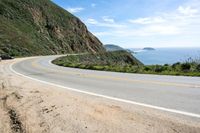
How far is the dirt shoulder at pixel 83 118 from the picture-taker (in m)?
5.21

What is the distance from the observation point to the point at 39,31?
6781 cm

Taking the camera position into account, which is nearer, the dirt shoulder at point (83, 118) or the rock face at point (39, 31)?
→ the dirt shoulder at point (83, 118)

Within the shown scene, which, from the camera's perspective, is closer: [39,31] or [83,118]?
[83,118]

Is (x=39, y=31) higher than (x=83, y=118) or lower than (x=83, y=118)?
higher

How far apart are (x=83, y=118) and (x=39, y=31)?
64724 mm

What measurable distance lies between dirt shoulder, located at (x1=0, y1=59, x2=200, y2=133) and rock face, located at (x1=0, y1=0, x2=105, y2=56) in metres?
45.7

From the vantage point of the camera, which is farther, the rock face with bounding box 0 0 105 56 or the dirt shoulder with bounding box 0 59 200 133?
the rock face with bounding box 0 0 105 56

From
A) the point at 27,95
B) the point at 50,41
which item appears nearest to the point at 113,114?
the point at 27,95

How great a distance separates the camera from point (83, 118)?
6102 millimetres

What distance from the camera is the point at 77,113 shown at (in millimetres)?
6570

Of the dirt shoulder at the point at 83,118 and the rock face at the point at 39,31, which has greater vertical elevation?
the rock face at the point at 39,31

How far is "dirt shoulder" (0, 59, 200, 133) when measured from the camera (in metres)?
5.21

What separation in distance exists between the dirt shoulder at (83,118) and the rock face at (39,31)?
4570 centimetres

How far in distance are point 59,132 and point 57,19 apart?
7629 centimetres
